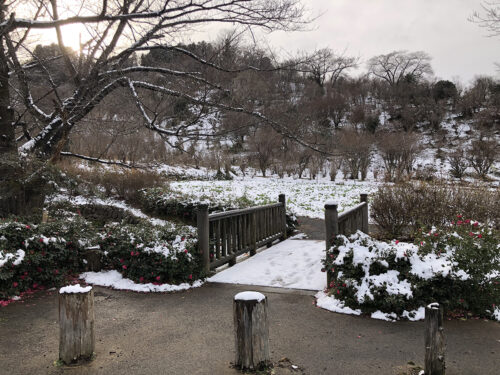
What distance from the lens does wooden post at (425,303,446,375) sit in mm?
2781

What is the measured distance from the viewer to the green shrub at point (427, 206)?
8328 millimetres

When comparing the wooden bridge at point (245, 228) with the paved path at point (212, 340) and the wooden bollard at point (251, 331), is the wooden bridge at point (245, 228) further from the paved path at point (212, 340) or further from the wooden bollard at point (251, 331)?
the wooden bollard at point (251, 331)

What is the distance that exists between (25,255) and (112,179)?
37.1ft

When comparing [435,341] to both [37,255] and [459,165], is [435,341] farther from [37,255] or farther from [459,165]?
[459,165]

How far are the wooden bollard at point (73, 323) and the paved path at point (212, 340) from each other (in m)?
0.14

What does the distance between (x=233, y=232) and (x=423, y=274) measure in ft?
11.6

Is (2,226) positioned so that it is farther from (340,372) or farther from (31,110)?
(340,372)

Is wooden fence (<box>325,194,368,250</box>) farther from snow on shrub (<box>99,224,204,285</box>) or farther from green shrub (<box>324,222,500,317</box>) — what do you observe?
snow on shrub (<box>99,224,204,285</box>)

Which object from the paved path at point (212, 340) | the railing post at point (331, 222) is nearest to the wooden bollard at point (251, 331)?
the paved path at point (212, 340)

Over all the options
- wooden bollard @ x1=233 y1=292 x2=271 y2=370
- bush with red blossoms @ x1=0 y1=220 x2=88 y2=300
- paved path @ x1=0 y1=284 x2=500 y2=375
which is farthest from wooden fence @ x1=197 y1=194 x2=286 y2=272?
wooden bollard @ x1=233 y1=292 x2=271 y2=370

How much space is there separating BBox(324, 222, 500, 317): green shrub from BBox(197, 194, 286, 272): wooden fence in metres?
2.14

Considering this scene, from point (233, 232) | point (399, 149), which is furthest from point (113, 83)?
point (399, 149)

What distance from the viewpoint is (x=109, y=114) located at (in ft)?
30.6

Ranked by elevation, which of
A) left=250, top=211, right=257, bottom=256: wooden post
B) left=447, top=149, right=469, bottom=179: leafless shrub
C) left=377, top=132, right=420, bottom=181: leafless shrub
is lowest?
left=250, top=211, right=257, bottom=256: wooden post
